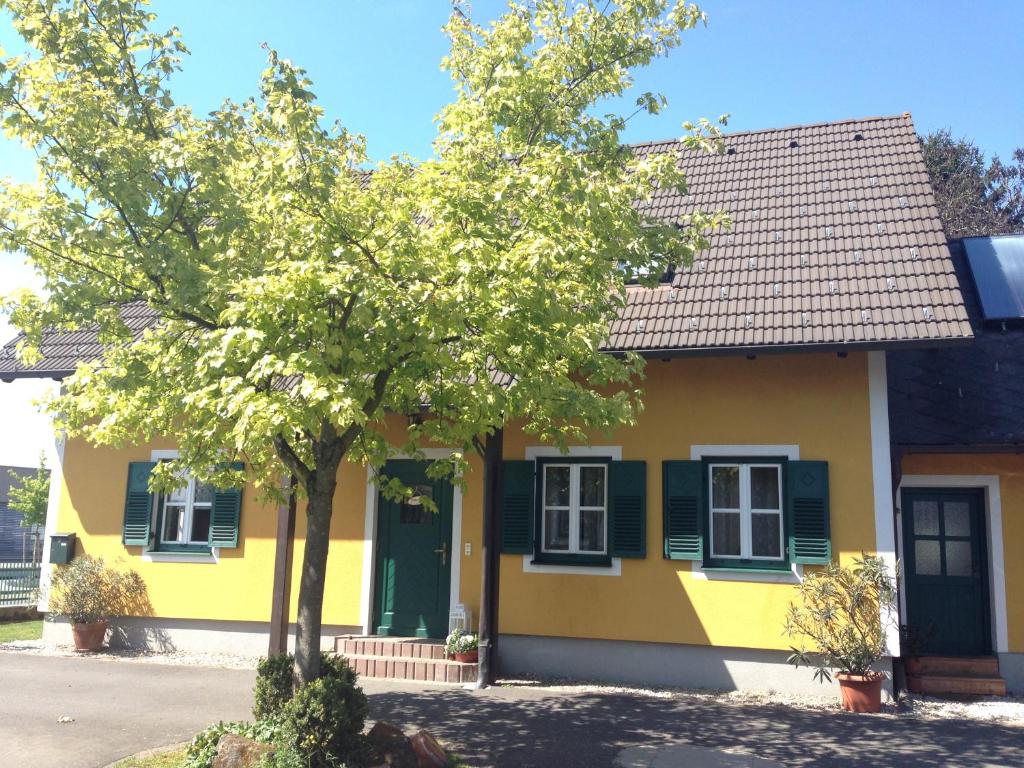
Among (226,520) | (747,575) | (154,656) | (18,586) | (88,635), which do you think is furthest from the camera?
(18,586)

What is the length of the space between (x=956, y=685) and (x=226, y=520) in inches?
361

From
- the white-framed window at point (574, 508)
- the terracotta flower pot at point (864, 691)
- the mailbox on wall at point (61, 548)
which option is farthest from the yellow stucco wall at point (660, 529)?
the mailbox on wall at point (61, 548)

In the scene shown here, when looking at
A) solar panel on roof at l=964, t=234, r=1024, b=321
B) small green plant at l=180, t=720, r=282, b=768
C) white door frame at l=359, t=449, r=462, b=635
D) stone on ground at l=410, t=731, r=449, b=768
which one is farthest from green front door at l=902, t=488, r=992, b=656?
small green plant at l=180, t=720, r=282, b=768

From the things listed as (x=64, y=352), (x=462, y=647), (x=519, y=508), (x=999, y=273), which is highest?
(x=999, y=273)

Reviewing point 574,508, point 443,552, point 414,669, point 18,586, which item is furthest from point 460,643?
point 18,586

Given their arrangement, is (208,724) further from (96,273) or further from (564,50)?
(564,50)

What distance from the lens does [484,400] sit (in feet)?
19.7

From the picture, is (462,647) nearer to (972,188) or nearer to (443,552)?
(443,552)

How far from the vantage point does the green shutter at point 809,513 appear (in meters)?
9.30

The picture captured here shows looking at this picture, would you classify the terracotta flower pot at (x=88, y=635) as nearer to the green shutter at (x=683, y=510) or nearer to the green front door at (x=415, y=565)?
the green front door at (x=415, y=565)

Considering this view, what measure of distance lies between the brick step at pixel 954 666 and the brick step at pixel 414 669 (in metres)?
4.86

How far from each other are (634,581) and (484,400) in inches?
191

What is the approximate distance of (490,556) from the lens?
391 inches

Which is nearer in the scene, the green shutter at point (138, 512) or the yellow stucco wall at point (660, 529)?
the yellow stucco wall at point (660, 529)
